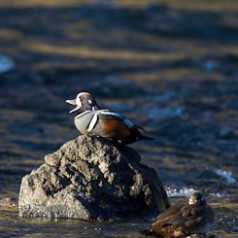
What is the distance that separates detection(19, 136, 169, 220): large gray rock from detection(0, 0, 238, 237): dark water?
0.56 ft

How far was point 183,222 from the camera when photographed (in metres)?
8.03

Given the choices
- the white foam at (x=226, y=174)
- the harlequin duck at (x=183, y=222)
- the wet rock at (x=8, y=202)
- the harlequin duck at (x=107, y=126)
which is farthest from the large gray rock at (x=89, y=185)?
the white foam at (x=226, y=174)

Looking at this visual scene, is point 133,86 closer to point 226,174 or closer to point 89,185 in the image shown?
point 226,174

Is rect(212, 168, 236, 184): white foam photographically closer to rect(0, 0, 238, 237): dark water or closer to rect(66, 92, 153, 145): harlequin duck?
rect(0, 0, 238, 237): dark water

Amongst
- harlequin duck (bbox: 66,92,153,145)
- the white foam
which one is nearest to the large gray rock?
harlequin duck (bbox: 66,92,153,145)

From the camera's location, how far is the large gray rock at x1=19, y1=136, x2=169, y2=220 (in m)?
8.91

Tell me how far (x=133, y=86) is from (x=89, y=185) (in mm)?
10477

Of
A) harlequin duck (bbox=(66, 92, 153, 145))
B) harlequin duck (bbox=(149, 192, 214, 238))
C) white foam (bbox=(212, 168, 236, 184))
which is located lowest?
harlequin duck (bbox=(149, 192, 214, 238))

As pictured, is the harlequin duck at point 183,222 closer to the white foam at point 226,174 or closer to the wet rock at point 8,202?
the wet rock at point 8,202

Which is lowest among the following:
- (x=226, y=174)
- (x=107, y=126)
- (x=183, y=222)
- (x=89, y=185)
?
(x=183, y=222)

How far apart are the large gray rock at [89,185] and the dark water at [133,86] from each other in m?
0.17

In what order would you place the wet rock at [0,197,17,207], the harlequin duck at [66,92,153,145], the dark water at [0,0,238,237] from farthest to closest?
the dark water at [0,0,238,237], the wet rock at [0,197,17,207], the harlequin duck at [66,92,153,145]

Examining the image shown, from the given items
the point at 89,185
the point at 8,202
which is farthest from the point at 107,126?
the point at 8,202

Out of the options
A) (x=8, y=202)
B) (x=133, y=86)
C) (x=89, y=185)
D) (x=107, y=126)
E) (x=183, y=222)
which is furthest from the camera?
(x=133, y=86)
